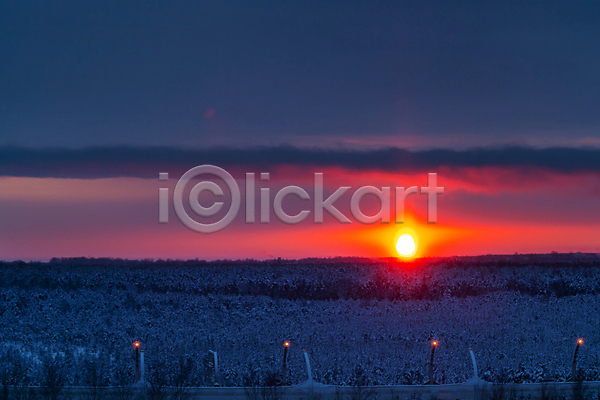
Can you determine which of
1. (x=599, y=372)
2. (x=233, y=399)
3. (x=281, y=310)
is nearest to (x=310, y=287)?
(x=281, y=310)

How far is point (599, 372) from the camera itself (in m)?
23.8

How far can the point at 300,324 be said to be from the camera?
3481 centimetres

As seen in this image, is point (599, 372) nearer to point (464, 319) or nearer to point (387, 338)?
point (387, 338)

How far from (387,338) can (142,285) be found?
25.7 meters

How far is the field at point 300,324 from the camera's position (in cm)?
2397

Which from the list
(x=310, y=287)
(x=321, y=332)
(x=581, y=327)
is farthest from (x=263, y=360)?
(x=310, y=287)

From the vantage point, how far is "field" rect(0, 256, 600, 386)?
2397 centimetres

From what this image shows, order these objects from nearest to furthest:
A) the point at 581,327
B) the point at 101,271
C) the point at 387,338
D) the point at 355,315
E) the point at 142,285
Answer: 1. the point at 387,338
2. the point at 581,327
3. the point at 355,315
4. the point at 142,285
5. the point at 101,271

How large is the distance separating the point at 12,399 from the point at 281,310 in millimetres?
22968

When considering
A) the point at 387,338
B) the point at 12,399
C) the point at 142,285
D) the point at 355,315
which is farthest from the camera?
the point at 142,285

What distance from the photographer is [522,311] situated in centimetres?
3894

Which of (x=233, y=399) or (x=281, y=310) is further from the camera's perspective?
(x=281, y=310)

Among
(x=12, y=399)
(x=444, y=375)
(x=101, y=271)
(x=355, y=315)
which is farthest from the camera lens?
(x=101, y=271)

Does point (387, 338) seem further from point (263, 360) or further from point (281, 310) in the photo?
point (281, 310)
